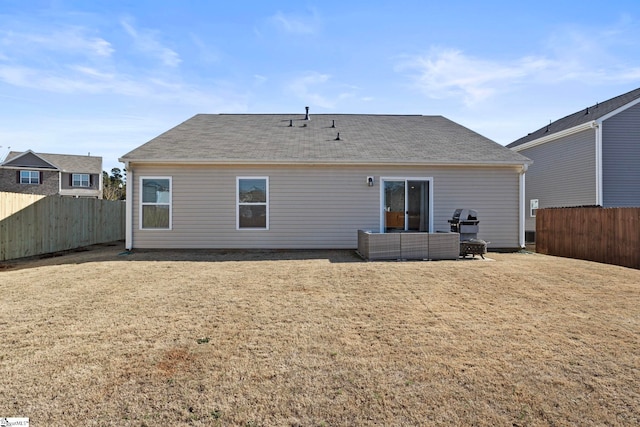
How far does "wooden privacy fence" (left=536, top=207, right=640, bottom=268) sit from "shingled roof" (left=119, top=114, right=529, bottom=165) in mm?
2315

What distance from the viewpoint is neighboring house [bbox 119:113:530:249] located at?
10078 millimetres

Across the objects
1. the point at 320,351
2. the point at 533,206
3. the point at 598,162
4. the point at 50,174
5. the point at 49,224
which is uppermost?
the point at 50,174

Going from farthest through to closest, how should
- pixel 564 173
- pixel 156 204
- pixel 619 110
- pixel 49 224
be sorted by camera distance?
pixel 564 173 < pixel 619 110 < pixel 49 224 < pixel 156 204

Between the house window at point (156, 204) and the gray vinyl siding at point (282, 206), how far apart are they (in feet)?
0.51

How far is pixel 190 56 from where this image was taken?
37.7ft

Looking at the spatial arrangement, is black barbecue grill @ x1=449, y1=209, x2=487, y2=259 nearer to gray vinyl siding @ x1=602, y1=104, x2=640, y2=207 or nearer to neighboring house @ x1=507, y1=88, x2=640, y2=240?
neighboring house @ x1=507, y1=88, x2=640, y2=240

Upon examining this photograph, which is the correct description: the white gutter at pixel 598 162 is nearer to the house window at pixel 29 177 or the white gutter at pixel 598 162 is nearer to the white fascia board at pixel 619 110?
the white fascia board at pixel 619 110

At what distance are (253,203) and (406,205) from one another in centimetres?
465

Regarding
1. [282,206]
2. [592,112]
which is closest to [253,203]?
[282,206]

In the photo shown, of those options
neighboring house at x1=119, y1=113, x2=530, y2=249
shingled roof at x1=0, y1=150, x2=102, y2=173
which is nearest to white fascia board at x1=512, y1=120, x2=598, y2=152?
neighboring house at x1=119, y1=113, x2=530, y2=249

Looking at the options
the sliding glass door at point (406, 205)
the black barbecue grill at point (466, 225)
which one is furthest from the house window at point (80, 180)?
the black barbecue grill at point (466, 225)

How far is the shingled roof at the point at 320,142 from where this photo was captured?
1003 centimetres

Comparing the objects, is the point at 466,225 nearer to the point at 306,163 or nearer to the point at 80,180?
the point at 306,163

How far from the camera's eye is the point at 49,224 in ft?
35.2
